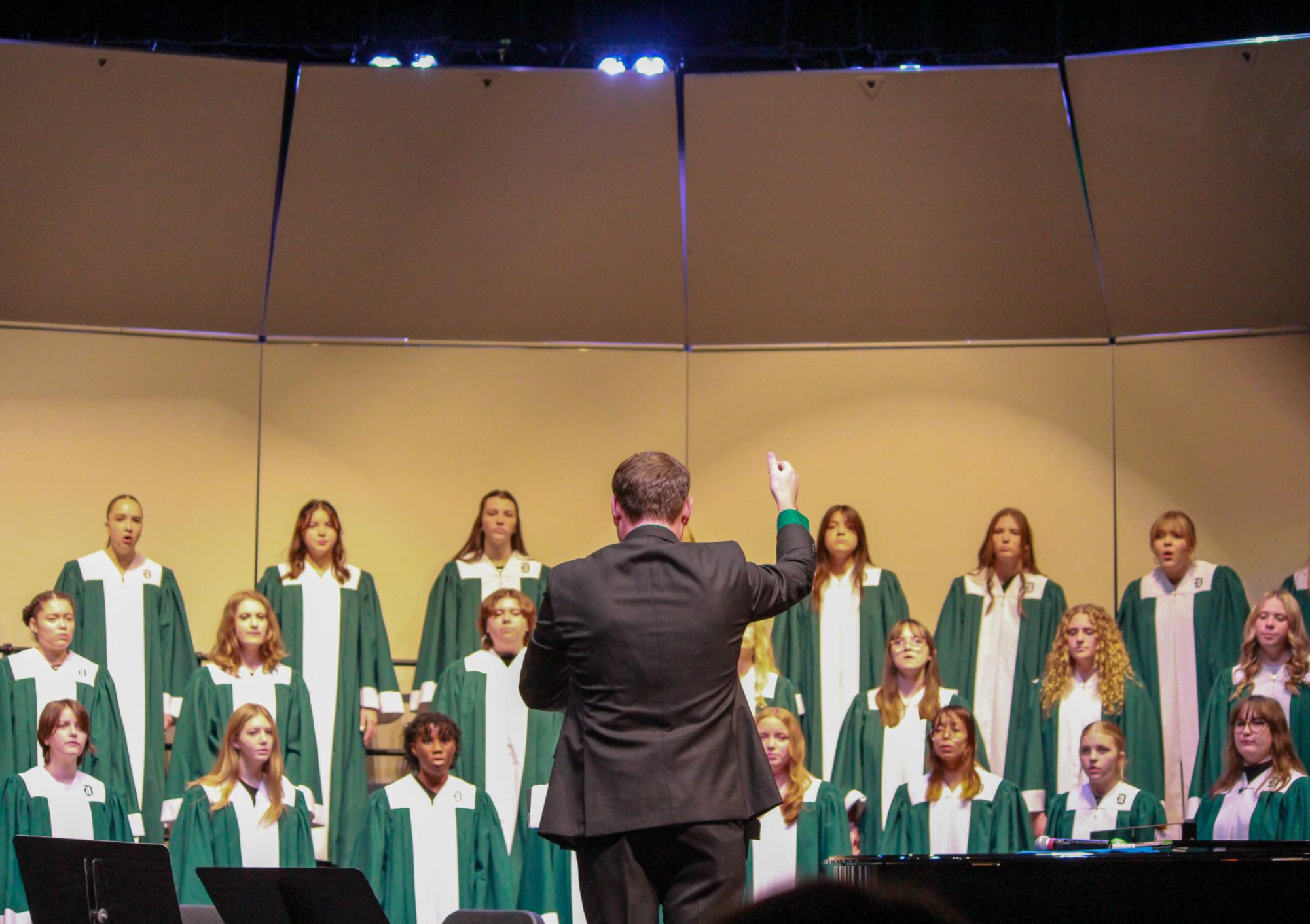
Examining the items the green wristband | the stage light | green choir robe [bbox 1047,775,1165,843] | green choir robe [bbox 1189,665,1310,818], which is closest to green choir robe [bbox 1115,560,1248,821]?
green choir robe [bbox 1189,665,1310,818]

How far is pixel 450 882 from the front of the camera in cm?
638

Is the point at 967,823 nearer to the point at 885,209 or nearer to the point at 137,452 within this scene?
the point at 885,209

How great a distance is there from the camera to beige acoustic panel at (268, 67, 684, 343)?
283 inches

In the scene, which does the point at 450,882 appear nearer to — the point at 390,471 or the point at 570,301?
A: the point at 390,471

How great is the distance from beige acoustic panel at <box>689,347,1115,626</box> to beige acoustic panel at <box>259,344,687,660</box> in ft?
1.14

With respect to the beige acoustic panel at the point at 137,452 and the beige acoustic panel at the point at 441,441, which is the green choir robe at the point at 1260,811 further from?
the beige acoustic panel at the point at 137,452

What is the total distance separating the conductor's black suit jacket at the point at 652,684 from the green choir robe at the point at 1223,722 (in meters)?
4.27

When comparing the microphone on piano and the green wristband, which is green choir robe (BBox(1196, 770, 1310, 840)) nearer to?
the microphone on piano

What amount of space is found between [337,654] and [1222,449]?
4559mm

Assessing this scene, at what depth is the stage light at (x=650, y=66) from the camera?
279 inches

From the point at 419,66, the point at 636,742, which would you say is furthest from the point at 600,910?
the point at 419,66

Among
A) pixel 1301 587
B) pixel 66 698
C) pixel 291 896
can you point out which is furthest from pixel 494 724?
pixel 1301 587

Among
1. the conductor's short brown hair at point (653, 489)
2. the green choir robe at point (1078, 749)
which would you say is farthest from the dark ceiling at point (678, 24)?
the conductor's short brown hair at point (653, 489)

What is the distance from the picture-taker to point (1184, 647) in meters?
7.43
